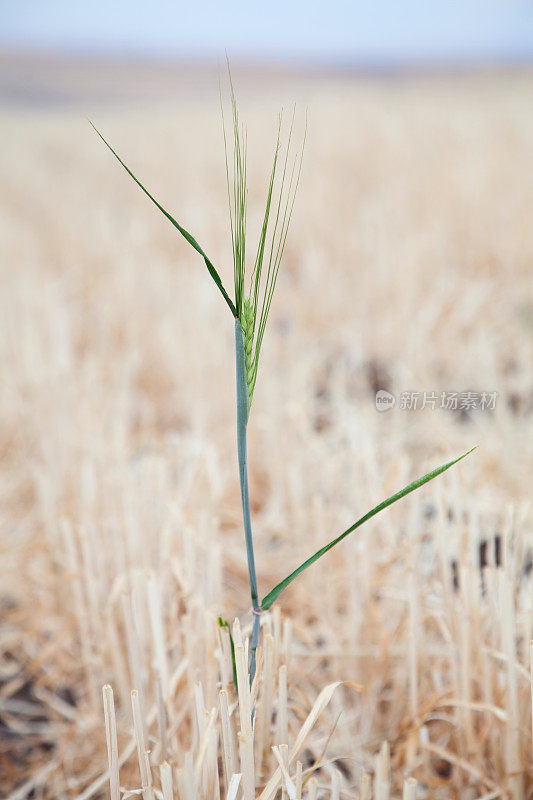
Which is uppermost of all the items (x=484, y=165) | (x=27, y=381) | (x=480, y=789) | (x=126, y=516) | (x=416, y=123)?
(x=416, y=123)

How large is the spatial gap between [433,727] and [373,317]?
124cm

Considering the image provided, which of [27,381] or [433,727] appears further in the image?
[27,381]

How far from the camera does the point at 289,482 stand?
36.0 inches

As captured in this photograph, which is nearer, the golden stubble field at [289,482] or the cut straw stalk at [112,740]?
the cut straw stalk at [112,740]

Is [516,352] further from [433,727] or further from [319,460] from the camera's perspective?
[433,727]

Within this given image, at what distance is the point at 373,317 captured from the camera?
1.76 metres

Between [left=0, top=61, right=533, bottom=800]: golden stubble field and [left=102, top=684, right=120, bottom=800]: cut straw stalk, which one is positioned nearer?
[left=102, top=684, right=120, bottom=800]: cut straw stalk

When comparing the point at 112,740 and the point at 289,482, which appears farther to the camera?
the point at 289,482

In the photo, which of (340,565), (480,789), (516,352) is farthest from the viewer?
(516,352)

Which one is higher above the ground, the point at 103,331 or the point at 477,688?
the point at 103,331

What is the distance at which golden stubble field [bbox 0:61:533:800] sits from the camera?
1.85ft

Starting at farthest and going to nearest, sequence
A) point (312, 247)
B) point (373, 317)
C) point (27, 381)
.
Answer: point (312, 247)
point (373, 317)
point (27, 381)

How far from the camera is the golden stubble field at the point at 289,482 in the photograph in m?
0.56

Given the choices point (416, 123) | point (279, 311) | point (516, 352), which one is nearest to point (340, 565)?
point (516, 352)
